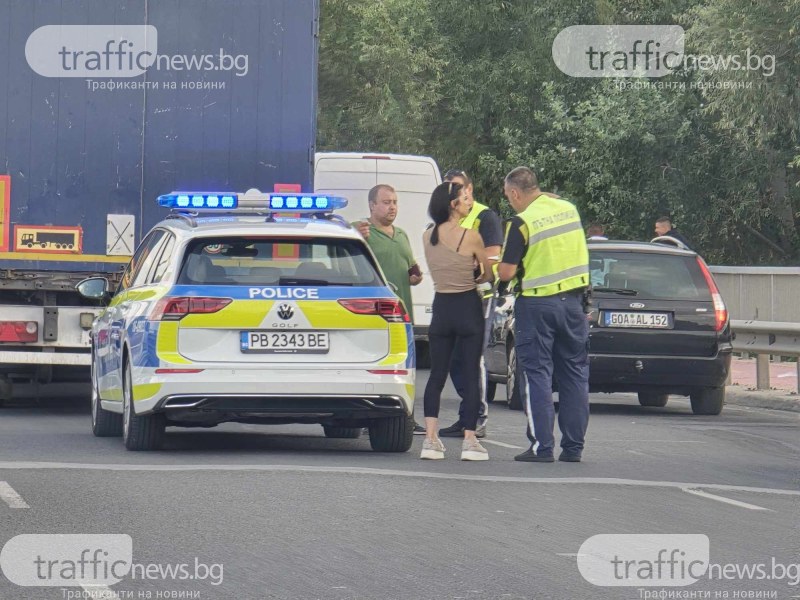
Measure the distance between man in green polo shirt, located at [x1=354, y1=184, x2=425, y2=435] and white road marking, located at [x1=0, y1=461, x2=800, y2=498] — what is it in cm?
258

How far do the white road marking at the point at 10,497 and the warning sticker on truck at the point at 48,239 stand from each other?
515 centimetres

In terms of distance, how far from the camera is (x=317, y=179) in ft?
70.1

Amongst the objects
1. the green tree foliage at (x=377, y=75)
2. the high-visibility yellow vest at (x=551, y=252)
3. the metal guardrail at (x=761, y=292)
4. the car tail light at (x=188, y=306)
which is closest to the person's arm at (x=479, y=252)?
the high-visibility yellow vest at (x=551, y=252)

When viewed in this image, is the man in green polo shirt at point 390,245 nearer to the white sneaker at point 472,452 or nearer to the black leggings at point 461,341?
the black leggings at point 461,341

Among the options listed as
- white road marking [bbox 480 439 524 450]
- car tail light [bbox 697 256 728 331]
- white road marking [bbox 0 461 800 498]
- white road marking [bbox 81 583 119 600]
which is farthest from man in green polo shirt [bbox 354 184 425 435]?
white road marking [bbox 81 583 119 600]

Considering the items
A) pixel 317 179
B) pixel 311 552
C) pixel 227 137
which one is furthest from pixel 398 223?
pixel 311 552

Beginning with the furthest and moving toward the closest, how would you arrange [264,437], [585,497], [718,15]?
[718,15], [264,437], [585,497]

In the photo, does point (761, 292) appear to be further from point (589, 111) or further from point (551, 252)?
point (589, 111)

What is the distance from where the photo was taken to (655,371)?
1602cm

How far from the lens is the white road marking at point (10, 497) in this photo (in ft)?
29.3

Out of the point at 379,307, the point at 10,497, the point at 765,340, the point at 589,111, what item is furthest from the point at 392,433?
the point at 589,111

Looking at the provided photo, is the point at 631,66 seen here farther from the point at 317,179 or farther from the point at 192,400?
the point at 192,400

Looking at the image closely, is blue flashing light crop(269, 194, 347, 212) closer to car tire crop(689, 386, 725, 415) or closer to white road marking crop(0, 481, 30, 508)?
white road marking crop(0, 481, 30, 508)

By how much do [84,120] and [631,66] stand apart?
936 inches
